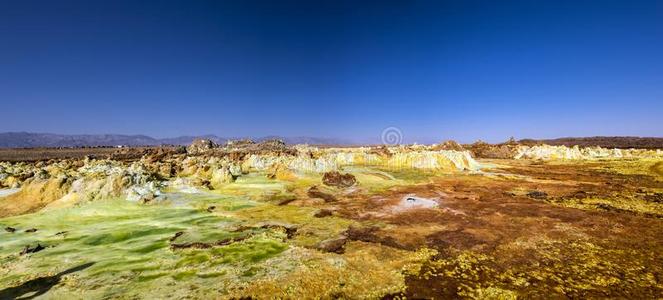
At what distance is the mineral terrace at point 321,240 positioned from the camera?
11.4 m

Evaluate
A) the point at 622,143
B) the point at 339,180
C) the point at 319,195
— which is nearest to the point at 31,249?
the point at 319,195

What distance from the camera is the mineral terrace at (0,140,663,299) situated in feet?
37.5

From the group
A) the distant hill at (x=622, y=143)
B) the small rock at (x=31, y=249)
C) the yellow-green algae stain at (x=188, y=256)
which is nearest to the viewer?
the yellow-green algae stain at (x=188, y=256)

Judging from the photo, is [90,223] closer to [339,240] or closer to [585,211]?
[339,240]

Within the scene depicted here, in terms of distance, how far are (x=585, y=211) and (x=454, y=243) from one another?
39.2ft

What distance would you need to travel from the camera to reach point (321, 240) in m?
16.4

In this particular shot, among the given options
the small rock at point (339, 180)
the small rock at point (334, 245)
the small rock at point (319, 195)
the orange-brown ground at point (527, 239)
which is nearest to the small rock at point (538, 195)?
the orange-brown ground at point (527, 239)

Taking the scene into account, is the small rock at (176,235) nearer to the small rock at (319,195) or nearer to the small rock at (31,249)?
the small rock at (31,249)

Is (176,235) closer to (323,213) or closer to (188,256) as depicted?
(188,256)

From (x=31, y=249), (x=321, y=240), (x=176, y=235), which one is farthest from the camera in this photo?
(x=176, y=235)

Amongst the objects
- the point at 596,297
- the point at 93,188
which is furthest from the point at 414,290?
the point at 93,188

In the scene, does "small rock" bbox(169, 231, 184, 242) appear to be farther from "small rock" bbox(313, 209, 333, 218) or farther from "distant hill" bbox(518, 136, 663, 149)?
"distant hill" bbox(518, 136, 663, 149)

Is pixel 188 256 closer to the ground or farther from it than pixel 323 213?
closer to the ground

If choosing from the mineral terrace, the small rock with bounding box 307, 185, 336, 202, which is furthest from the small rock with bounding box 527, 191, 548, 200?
the small rock with bounding box 307, 185, 336, 202
